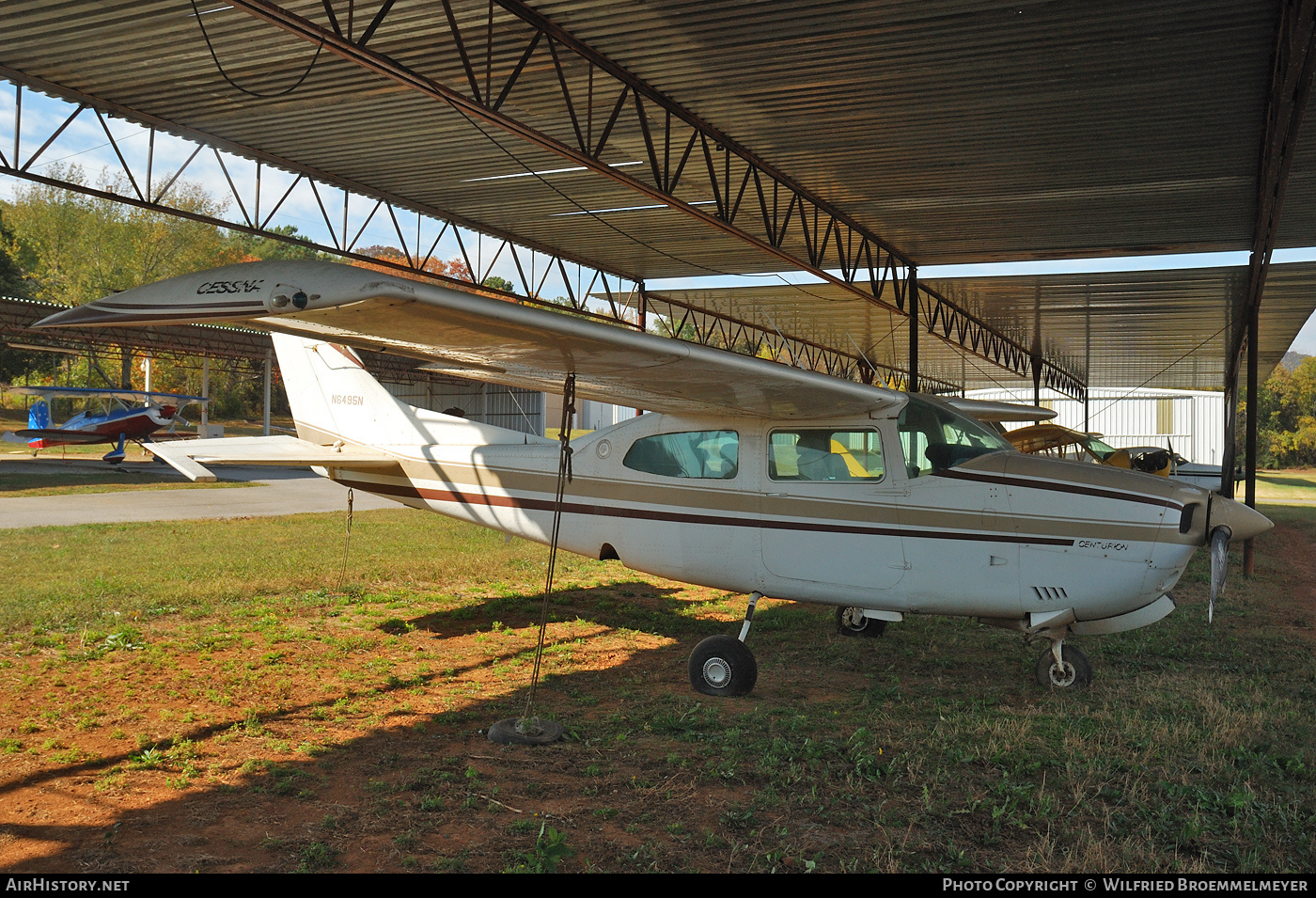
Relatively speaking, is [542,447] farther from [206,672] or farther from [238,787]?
[238,787]

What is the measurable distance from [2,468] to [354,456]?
24.1 metres

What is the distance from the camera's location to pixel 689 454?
23.9 feet

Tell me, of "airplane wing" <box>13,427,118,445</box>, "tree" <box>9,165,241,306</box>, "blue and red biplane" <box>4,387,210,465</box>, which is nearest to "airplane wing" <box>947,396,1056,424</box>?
"blue and red biplane" <box>4,387,210,465</box>

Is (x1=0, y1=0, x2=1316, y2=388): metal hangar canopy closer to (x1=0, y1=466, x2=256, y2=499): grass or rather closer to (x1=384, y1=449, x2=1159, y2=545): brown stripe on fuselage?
(x1=384, y1=449, x2=1159, y2=545): brown stripe on fuselage

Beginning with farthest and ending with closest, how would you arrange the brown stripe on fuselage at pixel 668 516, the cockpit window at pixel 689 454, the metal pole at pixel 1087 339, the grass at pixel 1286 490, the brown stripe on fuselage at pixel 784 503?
the grass at pixel 1286 490
the metal pole at pixel 1087 339
the cockpit window at pixel 689 454
the brown stripe on fuselage at pixel 668 516
the brown stripe on fuselage at pixel 784 503

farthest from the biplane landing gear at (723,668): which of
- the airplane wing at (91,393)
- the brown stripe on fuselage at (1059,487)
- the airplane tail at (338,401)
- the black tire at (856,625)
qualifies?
the airplane wing at (91,393)

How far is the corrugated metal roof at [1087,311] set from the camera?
16.4 m

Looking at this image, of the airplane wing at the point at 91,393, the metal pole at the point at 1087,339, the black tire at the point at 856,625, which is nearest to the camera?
the black tire at the point at 856,625

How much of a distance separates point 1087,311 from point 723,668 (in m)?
17.3

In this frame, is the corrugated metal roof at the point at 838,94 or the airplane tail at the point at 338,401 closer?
the corrugated metal roof at the point at 838,94

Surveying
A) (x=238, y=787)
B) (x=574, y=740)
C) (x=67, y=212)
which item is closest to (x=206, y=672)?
(x=238, y=787)

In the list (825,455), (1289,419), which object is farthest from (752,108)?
(1289,419)

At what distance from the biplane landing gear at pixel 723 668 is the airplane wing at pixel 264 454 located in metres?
4.09

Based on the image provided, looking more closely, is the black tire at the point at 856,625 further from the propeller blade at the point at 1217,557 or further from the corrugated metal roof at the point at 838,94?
the corrugated metal roof at the point at 838,94
